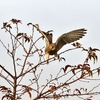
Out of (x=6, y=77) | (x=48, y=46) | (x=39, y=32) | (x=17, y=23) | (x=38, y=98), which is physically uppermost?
(x=17, y=23)

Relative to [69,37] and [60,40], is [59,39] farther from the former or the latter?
[69,37]

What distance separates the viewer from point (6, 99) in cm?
289

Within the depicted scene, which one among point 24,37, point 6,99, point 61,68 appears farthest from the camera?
point 24,37

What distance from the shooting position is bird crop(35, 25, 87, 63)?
3002 mm

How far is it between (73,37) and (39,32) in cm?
40

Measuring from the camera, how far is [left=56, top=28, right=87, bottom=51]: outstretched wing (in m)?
3.08

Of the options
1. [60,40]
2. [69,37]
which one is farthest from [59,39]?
[69,37]

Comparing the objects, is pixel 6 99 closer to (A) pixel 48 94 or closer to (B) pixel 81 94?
(A) pixel 48 94

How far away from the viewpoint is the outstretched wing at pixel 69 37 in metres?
3.08

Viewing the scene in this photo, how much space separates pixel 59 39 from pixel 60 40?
2 centimetres

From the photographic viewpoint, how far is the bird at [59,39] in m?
3.00

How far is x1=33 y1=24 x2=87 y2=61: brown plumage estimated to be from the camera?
3002 mm

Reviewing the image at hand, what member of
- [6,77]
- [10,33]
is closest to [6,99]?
[6,77]

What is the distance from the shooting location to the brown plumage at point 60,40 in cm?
300
